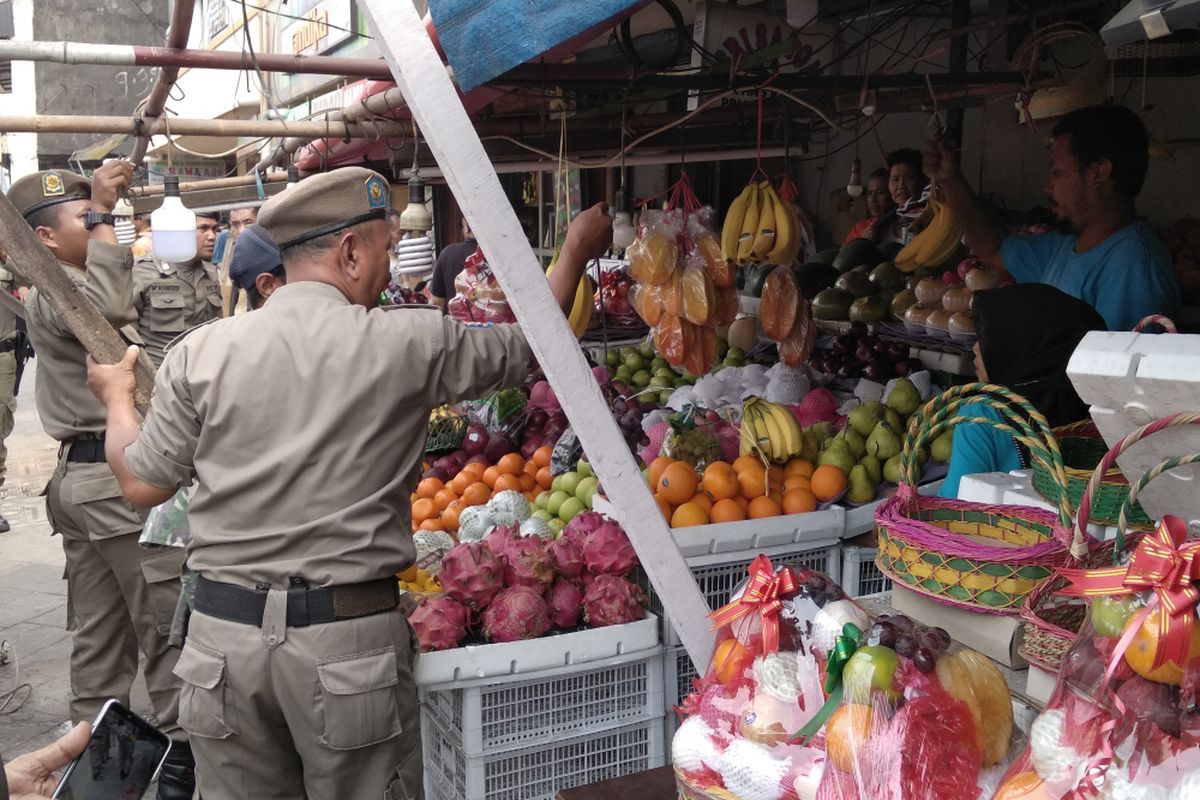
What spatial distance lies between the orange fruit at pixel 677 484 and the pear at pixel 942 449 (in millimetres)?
940

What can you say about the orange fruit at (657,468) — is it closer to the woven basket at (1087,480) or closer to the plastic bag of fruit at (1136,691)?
the woven basket at (1087,480)

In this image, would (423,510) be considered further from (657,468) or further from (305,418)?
(305,418)

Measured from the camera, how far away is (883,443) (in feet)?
12.3

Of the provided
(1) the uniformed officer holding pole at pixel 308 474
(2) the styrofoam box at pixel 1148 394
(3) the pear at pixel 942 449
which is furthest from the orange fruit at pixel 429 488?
(2) the styrofoam box at pixel 1148 394

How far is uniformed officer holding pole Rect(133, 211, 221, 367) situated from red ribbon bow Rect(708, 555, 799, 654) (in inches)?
179

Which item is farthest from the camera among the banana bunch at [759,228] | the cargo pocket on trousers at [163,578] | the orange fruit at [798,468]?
the cargo pocket on trousers at [163,578]

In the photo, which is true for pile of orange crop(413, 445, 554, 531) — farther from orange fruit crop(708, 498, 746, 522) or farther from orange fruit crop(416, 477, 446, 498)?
orange fruit crop(708, 498, 746, 522)

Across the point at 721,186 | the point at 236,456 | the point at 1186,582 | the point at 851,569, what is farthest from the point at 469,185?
the point at 721,186

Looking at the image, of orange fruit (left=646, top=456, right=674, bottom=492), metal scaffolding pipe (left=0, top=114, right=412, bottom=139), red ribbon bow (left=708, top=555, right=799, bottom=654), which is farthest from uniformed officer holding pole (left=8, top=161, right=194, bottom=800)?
red ribbon bow (left=708, top=555, right=799, bottom=654)

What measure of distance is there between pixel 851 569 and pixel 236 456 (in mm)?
2131

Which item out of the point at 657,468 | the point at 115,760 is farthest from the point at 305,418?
the point at 657,468

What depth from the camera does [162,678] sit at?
4.07 metres

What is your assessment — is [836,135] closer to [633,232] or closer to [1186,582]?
[633,232]

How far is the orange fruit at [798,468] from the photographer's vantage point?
3.65m
